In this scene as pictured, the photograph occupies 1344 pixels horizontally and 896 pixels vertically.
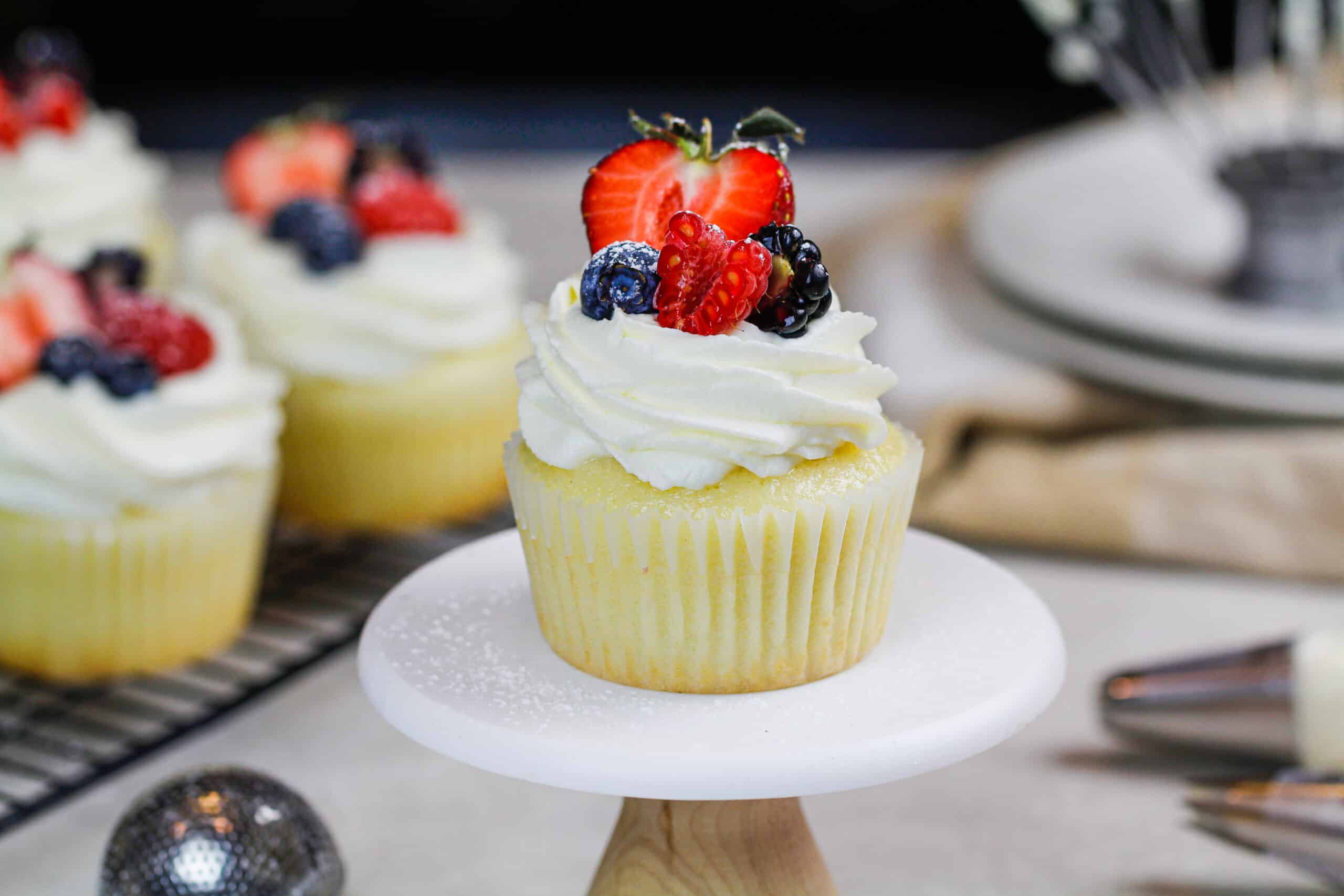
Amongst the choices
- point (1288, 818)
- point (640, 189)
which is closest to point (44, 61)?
point (640, 189)

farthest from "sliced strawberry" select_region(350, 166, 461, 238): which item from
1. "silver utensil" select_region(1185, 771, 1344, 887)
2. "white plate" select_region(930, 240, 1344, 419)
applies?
"silver utensil" select_region(1185, 771, 1344, 887)

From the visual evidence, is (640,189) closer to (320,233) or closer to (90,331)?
(90,331)

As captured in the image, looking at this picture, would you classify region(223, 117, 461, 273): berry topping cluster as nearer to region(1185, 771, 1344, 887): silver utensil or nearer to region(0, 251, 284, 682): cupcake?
region(0, 251, 284, 682): cupcake

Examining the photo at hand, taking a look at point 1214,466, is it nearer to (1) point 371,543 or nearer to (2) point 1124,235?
(2) point 1124,235

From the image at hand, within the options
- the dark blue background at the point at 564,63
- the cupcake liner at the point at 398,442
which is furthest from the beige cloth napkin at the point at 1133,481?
the dark blue background at the point at 564,63

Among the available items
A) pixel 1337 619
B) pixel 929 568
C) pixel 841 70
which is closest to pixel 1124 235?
pixel 1337 619

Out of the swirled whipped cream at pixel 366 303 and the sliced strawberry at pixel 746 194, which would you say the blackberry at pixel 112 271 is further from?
the sliced strawberry at pixel 746 194
